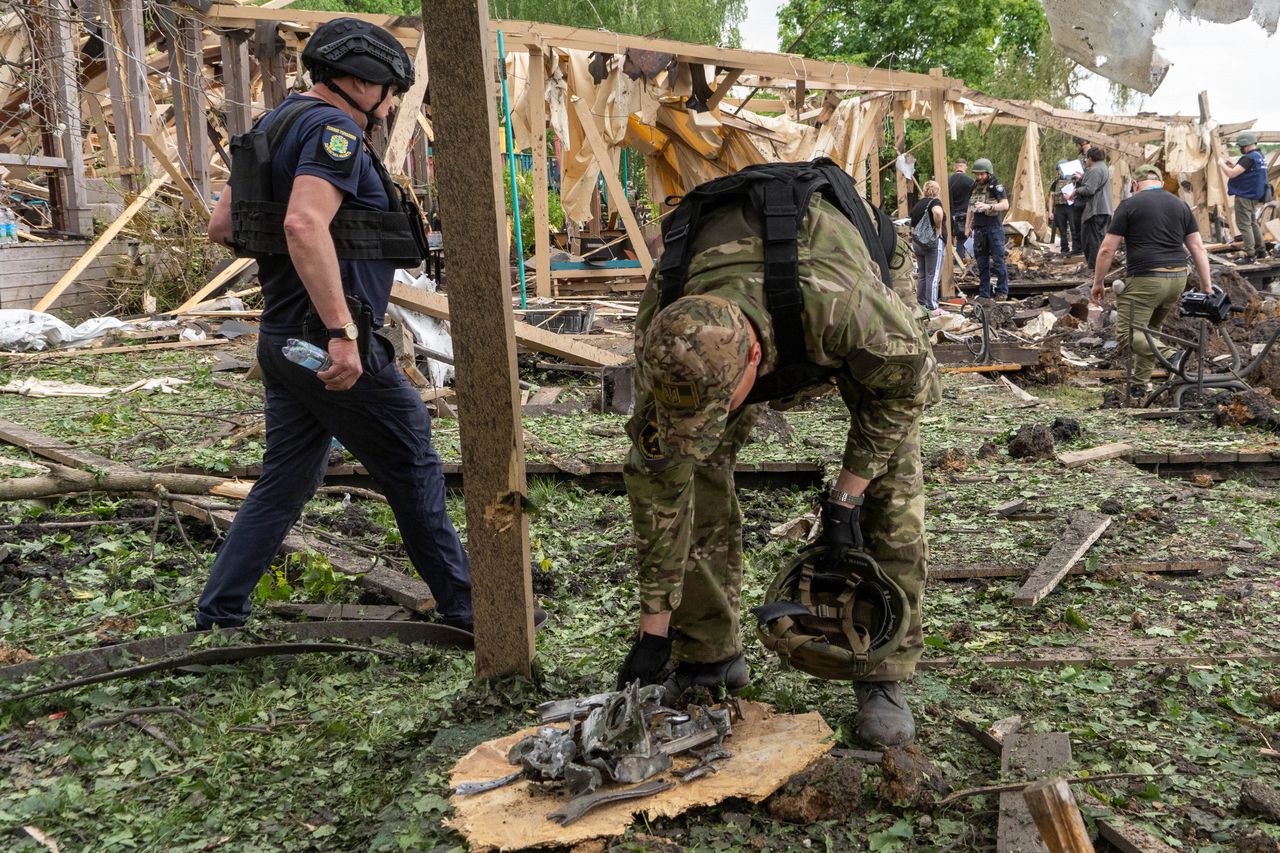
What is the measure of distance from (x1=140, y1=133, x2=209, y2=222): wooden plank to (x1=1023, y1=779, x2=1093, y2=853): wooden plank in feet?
39.0

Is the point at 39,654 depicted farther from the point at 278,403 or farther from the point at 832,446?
the point at 832,446

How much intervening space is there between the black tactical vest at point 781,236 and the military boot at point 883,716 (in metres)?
0.93

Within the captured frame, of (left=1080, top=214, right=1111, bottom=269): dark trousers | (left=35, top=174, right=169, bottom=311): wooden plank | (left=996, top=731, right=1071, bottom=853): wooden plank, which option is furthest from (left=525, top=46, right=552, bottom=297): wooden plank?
(left=1080, top=214, right=1111, bottom=269): dark trousers

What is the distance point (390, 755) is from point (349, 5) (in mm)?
36976

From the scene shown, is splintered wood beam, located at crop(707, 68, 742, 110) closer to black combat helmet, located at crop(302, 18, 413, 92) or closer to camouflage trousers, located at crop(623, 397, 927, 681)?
black combat helmet, located at crop(302, 18, 413, 92)

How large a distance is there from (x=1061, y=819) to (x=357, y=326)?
246 cm

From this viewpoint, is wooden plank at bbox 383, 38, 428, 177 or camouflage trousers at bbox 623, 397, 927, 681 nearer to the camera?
camouflage trousers at bbox 623, 397, 927, 681

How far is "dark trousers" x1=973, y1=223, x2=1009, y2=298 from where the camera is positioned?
15930 mm

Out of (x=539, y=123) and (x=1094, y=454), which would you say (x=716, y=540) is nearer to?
(x=1094, y=454)

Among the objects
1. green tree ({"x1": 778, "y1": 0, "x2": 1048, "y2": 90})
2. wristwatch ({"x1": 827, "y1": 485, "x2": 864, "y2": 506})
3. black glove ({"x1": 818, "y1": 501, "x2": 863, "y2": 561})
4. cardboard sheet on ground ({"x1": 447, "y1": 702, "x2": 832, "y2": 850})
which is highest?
green tree ({"x1": 778, "y1": 0, "x2": 1048, "y2": 90})

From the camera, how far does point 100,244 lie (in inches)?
462

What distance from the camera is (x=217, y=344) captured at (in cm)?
1033

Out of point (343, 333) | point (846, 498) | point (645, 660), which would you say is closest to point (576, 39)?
point (343, 333)

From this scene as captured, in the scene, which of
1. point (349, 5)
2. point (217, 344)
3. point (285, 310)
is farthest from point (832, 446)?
point (349, 5)
